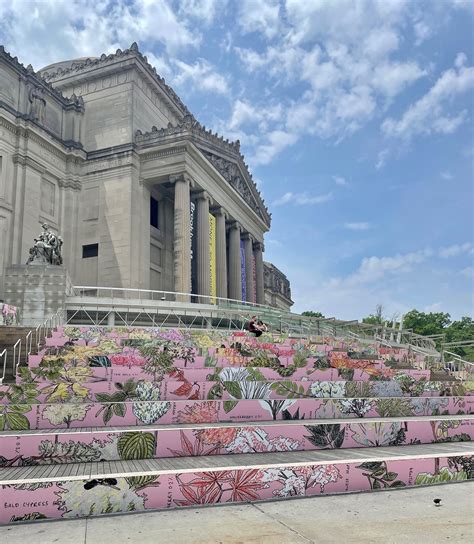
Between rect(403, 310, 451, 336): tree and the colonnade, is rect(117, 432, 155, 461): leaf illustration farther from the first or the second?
rect(403, 310, 451, 336): tree

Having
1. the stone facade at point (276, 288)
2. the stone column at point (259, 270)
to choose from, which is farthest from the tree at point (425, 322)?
the stone column at point (259, 270)

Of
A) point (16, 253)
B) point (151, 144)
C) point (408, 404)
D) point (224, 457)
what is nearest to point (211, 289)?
point (151, 144)

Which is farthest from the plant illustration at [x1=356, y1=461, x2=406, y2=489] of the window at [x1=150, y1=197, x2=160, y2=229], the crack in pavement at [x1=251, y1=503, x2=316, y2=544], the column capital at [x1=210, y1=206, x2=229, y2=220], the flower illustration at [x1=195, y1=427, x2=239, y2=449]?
the column capital at [x1=210, y1=206, x2=229, y2=220]

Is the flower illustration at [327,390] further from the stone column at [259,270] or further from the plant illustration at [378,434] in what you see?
the stone column at [259,270]

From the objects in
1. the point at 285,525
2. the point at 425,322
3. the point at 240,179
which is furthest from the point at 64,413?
the point at 425,322

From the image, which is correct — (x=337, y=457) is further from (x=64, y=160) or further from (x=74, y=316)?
(x=64, y=160)

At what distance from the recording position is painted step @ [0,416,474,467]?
6.44 meters

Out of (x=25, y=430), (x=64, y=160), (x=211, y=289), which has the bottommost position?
(x=25, y=430)

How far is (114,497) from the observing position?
514 cm

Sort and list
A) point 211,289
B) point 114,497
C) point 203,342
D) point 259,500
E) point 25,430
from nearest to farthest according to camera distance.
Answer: point 114,497
point 259,500
point 25,430
point 203,342
point 211,289

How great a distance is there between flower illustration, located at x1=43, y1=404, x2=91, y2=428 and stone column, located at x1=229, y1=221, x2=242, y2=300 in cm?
3857

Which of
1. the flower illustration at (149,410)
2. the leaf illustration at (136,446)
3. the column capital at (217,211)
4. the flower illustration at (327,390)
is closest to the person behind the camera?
the leaf illustration at (136,446)

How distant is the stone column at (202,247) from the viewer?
126ft

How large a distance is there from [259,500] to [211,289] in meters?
35.5
